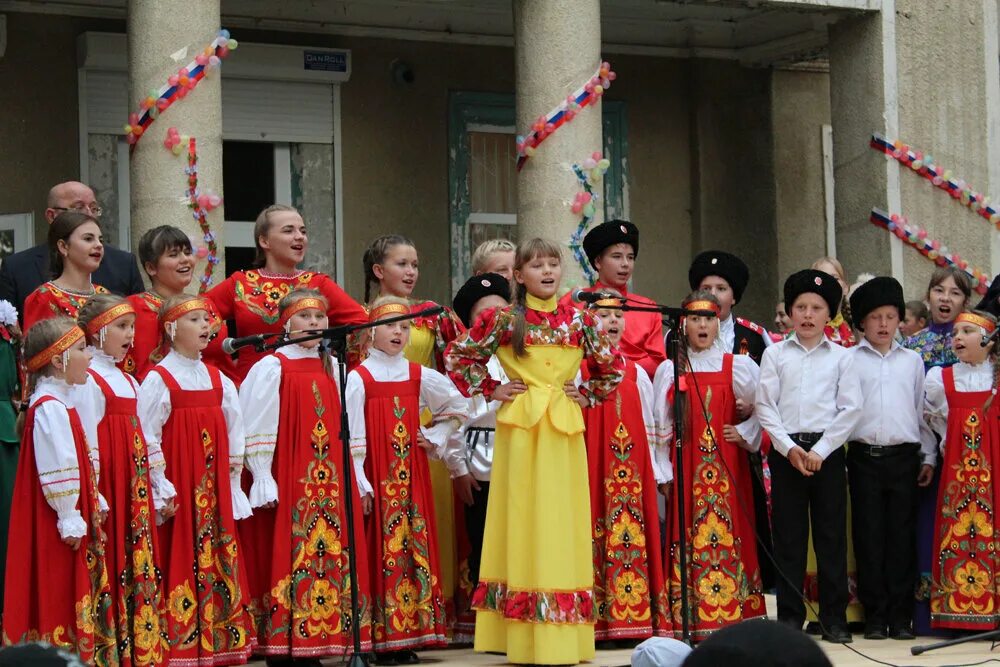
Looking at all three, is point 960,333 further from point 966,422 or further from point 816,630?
Result: point 816,630

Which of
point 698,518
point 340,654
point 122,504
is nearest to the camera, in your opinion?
point 122,504

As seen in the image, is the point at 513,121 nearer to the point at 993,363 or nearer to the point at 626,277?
the point at 626,277

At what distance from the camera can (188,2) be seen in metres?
9.32

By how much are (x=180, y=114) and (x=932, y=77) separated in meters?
5.45

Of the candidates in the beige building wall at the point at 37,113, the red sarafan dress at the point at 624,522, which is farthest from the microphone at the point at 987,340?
the beige building wall at the point at 37,113

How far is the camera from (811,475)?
24.9ft

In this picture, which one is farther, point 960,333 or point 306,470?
point 960,333

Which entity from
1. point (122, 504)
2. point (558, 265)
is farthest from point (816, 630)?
point (122, 504)

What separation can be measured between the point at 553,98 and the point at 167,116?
2475 mm

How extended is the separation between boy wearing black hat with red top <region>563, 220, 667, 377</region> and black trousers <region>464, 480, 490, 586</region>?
0.95 meters

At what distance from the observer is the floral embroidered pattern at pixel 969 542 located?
7.64 metres

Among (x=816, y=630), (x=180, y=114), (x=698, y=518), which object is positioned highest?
(x=180, y=114)

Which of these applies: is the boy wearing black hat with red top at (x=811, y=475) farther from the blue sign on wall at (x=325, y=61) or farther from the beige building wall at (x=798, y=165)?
the beige building wall at (x=798, y=165)

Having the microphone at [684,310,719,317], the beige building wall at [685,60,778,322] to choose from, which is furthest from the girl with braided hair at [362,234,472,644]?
the beige building wall at [685,60,778,322]
